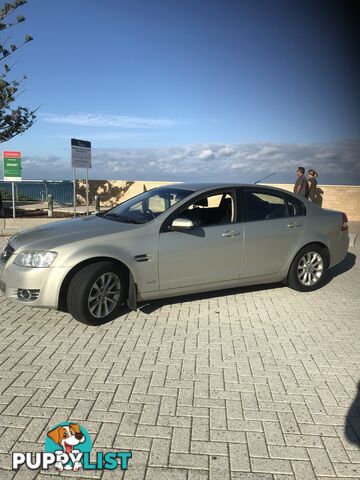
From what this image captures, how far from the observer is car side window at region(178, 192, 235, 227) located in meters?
5.34

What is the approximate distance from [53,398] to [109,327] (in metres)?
1.46

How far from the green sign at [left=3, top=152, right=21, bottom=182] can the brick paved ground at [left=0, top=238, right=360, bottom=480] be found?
9398 mm

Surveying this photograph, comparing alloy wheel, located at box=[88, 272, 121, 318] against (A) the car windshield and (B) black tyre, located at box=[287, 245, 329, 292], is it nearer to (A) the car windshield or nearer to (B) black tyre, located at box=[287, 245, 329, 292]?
(A) the car windshield

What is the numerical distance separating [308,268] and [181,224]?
7.46ft

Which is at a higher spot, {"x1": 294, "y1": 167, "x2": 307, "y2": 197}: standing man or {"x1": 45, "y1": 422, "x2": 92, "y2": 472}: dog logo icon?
{"x1": 294, "y1": 167, "x2": 307, "y2": 197}: standing man

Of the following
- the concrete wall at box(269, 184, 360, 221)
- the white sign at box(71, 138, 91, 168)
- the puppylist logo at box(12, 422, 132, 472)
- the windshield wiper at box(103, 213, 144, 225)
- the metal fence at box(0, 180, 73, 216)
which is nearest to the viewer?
the puppylist logo at box(12, 422, 132, 472)

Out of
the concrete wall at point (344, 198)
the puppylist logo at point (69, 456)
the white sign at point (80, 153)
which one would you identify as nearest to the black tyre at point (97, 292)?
the puppylist logo at point (69, 456)

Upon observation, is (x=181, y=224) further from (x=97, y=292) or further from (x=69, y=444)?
(x=69, y=444)

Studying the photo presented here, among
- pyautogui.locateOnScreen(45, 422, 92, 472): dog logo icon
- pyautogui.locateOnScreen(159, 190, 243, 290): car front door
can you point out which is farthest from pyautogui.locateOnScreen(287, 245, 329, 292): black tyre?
pyautogui.locateOnScreen(45, 422, 92, 472): dog logo icon

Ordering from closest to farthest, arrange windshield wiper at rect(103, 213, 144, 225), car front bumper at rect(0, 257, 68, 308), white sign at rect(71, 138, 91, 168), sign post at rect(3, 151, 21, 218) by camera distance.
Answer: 1. car front bumper at rect(0, 257, 68, 308)
2. windshield wiper at rect(103, 213, 144, 225)
3. sign post at rect(3, 151, 21, 218)
4. white sign at rect(71, 138, 91, 168)

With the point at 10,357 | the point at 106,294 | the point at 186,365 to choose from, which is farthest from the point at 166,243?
the point at 10,357

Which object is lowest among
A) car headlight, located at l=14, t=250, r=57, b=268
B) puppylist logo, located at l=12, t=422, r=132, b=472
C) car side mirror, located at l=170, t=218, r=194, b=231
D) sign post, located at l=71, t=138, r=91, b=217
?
puppylist logo, located at l=12, t=422, r=132, b=472

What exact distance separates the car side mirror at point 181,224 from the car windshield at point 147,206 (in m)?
0.29

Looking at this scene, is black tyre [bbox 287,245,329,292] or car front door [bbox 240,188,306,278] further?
black tyre [bbox 287,245,329,292]
